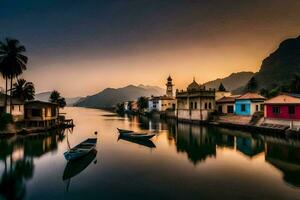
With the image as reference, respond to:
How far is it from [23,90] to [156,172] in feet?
191

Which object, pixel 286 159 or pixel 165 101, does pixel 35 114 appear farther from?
pixel 165 101

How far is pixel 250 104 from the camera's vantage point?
2253 inches

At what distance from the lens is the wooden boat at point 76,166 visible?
22797mm

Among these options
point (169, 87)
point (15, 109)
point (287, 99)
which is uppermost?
point (169, 87)

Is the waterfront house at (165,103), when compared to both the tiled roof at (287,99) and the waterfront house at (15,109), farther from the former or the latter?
the waterfront house at (15,109)

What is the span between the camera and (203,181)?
21.0 metres

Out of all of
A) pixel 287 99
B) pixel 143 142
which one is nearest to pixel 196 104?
pixel 287 99

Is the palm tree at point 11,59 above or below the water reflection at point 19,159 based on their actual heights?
above

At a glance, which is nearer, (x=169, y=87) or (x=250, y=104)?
(x=250, y=104)

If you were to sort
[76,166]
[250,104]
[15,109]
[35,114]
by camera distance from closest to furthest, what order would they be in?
[76,166] < [15,109] < [35,114] < [250,104]

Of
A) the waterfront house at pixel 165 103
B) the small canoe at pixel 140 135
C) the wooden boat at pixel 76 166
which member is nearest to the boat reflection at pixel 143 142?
the small canoe at pixel 140 135

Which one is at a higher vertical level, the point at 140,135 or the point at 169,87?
the point at 169,87

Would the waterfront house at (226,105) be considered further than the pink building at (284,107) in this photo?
Yes

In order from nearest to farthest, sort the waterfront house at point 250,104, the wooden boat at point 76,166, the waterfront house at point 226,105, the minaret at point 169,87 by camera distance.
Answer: the wooden boat at point 76,166, the waterfront house at point 250,104, the waterfront house at point 226,105, the minaret at point 169,87
